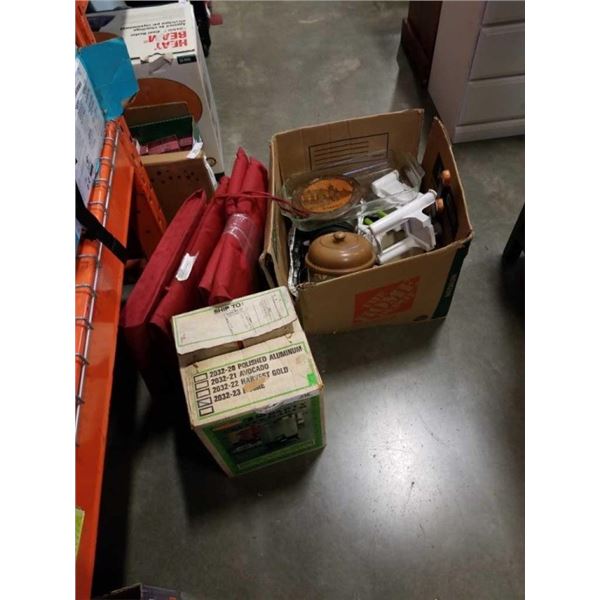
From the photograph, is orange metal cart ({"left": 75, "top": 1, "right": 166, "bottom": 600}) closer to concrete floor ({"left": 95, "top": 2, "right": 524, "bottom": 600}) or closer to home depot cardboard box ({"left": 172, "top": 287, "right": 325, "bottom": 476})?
home depot cardboard box ({"left": 172, "top": 287, "right": 325, "bottom": 476})

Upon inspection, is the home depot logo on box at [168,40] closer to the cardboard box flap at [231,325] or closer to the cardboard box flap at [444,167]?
the cardboard box flap at [444,167]

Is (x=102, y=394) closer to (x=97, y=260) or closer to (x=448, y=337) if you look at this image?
(x=97, y=260)

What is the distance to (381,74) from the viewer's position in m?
2.68

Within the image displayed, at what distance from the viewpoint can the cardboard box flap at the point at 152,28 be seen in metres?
1.66

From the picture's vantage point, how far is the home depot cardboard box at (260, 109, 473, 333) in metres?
1.31

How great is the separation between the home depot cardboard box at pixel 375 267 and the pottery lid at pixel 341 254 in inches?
2.9

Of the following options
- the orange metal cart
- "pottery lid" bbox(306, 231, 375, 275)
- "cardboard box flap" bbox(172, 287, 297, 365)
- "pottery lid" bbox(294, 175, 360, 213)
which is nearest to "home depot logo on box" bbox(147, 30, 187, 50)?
the orange metal cart

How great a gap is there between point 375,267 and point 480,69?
1.27 m

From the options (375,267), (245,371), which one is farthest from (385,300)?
(245,371)

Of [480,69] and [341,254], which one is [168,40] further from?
[480,69]

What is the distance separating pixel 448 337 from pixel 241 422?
0.89m

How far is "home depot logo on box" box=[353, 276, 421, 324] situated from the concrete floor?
0.35 feet

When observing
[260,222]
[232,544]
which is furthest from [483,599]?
[260,222]

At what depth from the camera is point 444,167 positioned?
1.49 m
